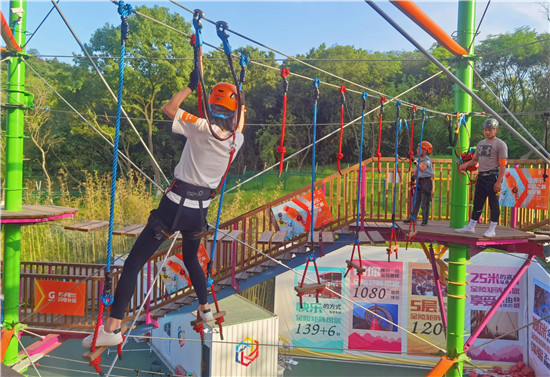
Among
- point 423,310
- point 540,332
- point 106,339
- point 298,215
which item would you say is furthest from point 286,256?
point 540,332

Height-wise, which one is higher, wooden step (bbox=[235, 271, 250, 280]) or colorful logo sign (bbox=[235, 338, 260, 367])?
wooden step (bbox=[235, 271, 250, 280])

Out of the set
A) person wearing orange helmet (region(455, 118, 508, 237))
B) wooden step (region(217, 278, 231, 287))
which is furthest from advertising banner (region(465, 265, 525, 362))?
wooden step (region(217, 278, 231, 287))

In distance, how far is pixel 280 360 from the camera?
10.1 m

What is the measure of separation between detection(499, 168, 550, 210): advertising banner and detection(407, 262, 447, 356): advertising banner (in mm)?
3978

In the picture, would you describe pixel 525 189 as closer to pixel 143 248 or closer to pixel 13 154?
pixel 143 248

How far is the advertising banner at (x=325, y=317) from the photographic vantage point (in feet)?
33.1

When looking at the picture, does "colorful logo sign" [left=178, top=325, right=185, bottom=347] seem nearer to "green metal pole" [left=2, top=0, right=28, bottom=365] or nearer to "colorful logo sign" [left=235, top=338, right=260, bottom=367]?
"colorful logo sign" [left=235, top=338, right=260, bottom=367]

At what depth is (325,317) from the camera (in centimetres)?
1012

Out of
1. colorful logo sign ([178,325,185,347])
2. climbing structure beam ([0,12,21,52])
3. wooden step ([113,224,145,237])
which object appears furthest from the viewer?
colorful logo sign ([178,325,185,347])

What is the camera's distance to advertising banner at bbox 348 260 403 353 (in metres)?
9.94

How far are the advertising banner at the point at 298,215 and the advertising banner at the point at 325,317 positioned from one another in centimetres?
349

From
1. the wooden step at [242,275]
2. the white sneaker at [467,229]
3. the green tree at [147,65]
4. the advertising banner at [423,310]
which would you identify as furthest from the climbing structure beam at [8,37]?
the green tree at [147,65]

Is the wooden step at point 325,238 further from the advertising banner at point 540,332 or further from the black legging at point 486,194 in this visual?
the advertising banner at point 540,332

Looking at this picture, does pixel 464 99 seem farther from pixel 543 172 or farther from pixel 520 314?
pixel 520 314
